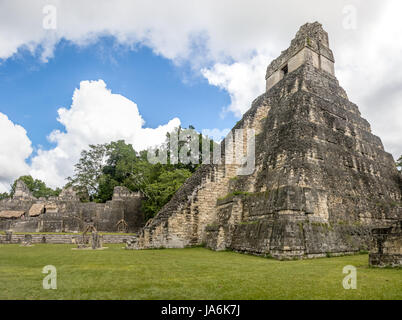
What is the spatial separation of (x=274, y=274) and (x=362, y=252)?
263 inches

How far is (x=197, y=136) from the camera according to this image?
31.3m

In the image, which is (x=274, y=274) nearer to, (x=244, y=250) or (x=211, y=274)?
(x=211, y=274)

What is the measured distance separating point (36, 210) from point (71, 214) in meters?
5.20

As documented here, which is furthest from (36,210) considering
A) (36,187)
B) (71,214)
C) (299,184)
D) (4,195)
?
(4,195)

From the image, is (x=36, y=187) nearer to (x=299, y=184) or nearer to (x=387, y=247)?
(x=299, y=184)

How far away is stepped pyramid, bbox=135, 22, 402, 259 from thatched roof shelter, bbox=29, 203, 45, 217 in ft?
69.7

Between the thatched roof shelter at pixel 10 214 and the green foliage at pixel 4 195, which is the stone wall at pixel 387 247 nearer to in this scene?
the thatched roof shelter at pixel 10 214

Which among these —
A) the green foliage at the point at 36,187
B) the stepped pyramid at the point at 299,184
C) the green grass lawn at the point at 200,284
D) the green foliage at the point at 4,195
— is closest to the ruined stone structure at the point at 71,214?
Result: the stepped pyramid at the point at 299,184

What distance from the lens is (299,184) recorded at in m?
10.7

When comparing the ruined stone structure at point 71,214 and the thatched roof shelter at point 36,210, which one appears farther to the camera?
the thatched roof shelter at point 36,210

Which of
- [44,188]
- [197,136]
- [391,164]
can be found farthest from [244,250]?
[44,188]

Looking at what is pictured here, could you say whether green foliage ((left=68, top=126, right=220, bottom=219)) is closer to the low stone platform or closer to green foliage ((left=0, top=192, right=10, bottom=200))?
the low stone platform

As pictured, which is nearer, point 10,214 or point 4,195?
point 10,214

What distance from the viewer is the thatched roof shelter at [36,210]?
29672 mm
